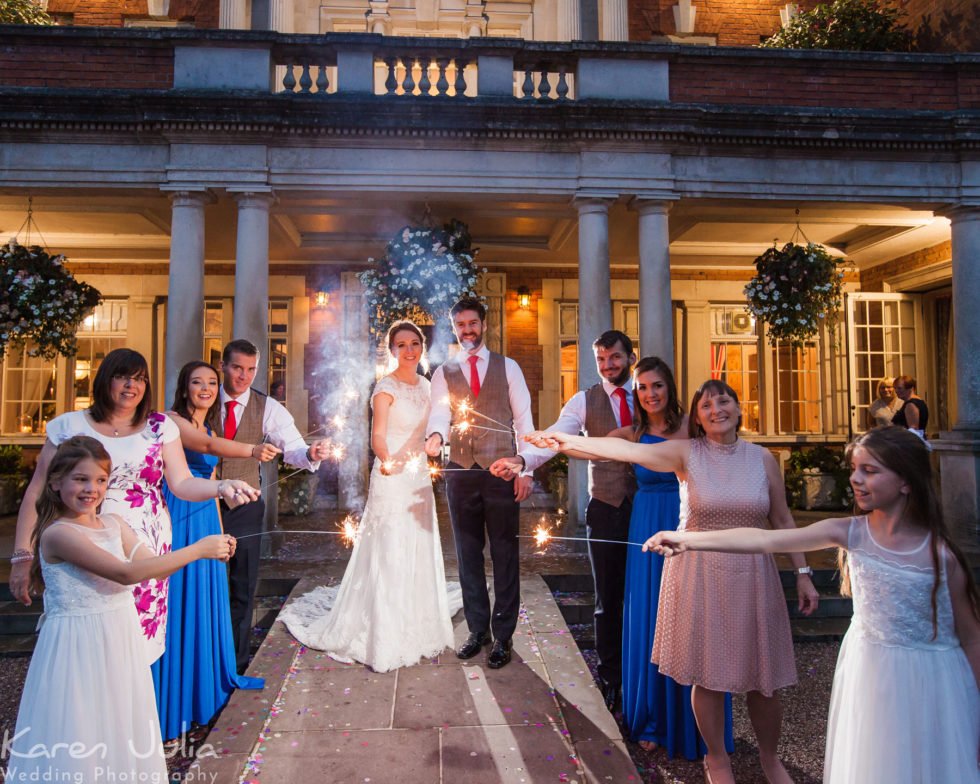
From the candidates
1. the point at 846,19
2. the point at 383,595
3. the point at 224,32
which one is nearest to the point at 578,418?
the point at 383,595

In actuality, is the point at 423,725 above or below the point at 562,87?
below

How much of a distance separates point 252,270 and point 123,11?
284 inches

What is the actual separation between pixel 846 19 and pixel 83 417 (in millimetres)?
10295

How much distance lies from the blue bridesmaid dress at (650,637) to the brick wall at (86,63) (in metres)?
7.15

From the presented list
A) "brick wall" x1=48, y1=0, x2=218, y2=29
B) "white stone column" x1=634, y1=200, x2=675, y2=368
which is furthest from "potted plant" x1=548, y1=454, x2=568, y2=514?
"brick wall" x1=48, y1=0, x2=218, y2=29

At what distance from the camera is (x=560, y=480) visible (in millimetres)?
9906

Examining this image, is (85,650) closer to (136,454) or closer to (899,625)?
(136,454)

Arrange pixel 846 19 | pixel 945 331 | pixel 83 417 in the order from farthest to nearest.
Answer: pixel 945 331 → pixel 846 19 → pixel 83 417

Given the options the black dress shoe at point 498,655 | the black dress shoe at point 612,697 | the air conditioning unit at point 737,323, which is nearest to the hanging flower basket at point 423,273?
the black dress shoe at point 498,655

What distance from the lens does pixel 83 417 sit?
2875 millimetres

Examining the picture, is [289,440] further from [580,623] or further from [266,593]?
[580,623]

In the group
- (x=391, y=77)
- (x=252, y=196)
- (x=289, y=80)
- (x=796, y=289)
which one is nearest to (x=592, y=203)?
(x=391, y=77)

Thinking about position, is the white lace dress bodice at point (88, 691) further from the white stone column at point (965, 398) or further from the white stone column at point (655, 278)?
the white stone column at point (965, 398)

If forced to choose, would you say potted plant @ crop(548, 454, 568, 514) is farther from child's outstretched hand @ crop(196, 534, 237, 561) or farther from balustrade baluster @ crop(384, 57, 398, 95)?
child's outstretched hand @ crop(196, 534, 237, 561)
